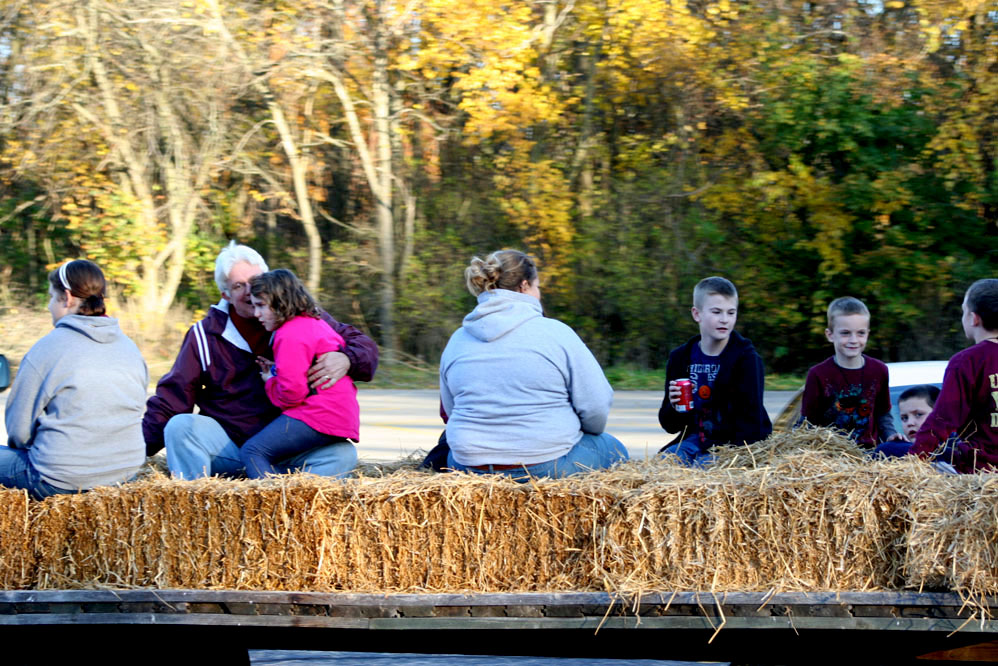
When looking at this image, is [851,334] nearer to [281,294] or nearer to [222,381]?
[281,294]

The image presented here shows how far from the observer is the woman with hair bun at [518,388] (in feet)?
12.8

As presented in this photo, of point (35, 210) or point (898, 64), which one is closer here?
point (898, 64)

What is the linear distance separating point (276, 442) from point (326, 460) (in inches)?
8.8

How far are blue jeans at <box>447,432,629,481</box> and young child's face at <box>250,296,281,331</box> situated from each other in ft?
2.98

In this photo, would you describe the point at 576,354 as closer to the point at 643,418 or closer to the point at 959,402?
the point at 959,402

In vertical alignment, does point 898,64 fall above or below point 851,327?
above

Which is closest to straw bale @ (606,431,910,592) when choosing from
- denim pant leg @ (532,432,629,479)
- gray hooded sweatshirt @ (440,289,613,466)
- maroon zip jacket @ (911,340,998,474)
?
maroon zip jacket @ (911,340,998,474)

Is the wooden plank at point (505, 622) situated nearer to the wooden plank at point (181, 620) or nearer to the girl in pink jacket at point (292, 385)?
the wooden plank at point (181, 620)

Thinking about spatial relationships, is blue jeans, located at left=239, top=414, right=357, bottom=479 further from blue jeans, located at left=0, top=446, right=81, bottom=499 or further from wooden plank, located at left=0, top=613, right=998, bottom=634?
wooden plank, located at left=0, top=613, right=998, bottom=634

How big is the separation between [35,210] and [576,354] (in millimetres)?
15664

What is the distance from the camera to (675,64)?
15.4 meters

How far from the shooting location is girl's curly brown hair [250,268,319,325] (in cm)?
432

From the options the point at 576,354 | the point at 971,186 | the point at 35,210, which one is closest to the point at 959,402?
the point at 576,354

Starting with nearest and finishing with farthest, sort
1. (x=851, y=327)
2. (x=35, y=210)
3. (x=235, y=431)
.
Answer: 1. (x=235, y=431)
2. (x=851, y=327)
3. (x=35, y=210)
